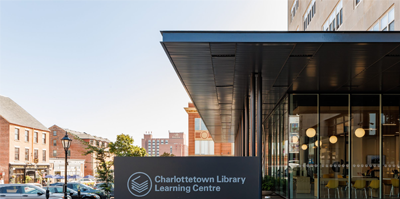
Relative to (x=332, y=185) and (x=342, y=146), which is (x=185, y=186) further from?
(x=342, y=146)

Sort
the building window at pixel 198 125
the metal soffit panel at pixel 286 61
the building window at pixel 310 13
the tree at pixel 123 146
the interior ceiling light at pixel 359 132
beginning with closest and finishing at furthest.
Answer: the metal soffit panel at pixel 286 61 < the interior ceiling light at pixel 359 132 < the building window at pixel 310 13 < the tree at pixel 123 146 < the building window at pixel 198 125

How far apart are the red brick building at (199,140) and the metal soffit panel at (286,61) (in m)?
56.1

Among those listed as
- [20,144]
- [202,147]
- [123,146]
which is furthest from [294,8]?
[20,144]

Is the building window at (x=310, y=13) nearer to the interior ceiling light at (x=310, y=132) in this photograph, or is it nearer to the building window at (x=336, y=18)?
the building window at (x=336, y=18)

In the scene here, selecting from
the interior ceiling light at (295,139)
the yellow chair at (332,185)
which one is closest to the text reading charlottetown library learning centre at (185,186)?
the interior ceiling light at (295,139)

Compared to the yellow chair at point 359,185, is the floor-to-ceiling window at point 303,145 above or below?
above

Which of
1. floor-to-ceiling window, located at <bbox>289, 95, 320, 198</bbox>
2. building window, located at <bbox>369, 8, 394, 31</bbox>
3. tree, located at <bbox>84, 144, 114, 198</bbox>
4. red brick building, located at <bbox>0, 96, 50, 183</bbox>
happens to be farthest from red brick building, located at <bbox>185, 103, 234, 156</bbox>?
floor-to-ceiling window, located at <bbox>289, 95, 320, 198</bbox>

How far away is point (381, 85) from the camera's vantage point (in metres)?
14.2

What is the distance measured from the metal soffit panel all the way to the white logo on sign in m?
3.12

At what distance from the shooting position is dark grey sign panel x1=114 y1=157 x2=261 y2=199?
937 cm

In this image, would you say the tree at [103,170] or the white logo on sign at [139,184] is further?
the tree at [103,170]

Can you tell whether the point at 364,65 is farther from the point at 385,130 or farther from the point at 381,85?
the point at 385,130

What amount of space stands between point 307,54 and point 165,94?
214 feet

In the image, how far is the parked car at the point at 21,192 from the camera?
24.8 metres
